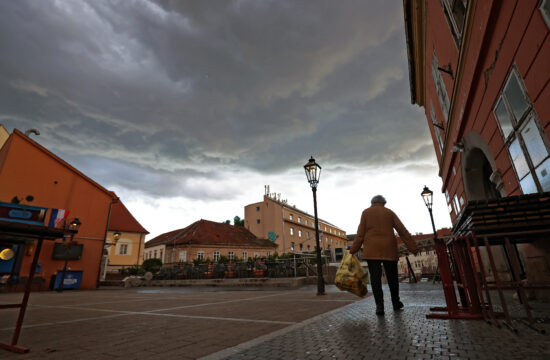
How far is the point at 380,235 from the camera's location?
4.48 meters

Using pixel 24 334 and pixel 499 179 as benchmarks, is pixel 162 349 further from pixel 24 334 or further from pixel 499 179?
pixel 499 179

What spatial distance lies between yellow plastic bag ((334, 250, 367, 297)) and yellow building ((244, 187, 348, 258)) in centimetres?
4380

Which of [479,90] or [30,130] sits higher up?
[30,130]

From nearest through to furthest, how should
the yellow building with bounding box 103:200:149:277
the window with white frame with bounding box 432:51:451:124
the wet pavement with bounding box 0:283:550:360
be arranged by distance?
the wet pavement with bounding box 0:283:550:360 → the window with white frame with bounding box 432:51:451:124 → the yellow building with bounding box 103:200:149:277

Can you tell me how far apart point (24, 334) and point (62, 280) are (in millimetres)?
17061

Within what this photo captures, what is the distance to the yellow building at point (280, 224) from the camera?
1960 inches

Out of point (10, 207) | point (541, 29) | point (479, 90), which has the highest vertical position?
point (479, 90)

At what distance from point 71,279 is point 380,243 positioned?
21922mm

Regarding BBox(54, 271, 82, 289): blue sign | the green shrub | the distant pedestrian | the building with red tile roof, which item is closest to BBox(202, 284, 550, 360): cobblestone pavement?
the distant pedestrian

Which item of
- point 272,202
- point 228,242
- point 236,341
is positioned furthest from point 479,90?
point 272,202

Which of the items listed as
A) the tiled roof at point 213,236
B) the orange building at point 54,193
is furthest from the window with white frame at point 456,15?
the tiled roof at point 213,236

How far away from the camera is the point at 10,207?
2777 millimetres

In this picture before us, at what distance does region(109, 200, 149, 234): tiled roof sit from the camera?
1412 inches

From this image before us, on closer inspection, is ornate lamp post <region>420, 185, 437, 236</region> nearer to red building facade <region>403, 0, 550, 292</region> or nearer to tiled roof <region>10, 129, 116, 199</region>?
red building facade <region>403, 0, 550, 292</region>
